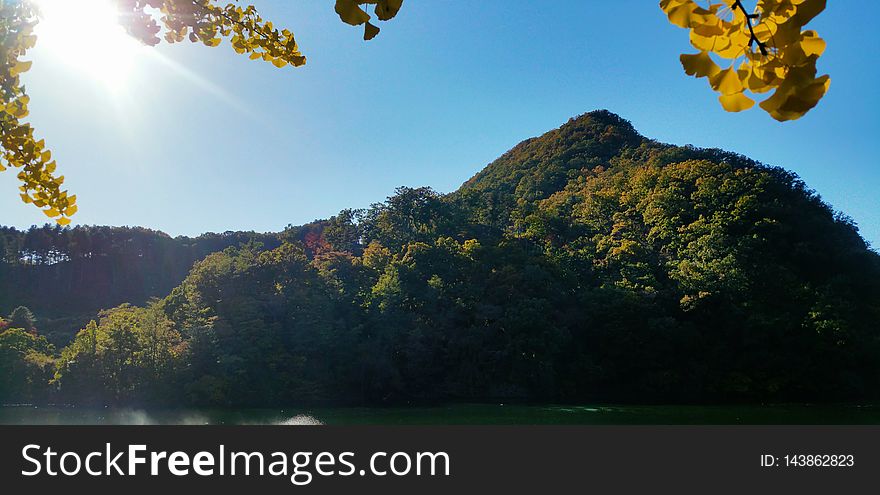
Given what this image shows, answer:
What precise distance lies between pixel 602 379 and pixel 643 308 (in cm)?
302

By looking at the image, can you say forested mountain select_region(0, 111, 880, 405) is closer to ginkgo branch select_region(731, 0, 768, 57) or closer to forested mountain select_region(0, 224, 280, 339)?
forested mountain select_region(0, 224, 280, 339)

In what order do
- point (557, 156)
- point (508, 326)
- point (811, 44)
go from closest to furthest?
point (811, 44), point (508, 326), point (557, 156)

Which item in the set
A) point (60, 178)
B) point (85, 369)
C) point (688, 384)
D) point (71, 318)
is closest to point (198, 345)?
point (85, 369)

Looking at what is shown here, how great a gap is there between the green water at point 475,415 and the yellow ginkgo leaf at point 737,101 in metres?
15.3

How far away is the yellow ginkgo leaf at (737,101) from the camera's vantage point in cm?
47

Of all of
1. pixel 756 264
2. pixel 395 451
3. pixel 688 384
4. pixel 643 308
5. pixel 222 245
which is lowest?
pixel 688 384

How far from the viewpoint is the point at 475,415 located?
1688cm

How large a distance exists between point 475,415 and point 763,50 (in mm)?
17187

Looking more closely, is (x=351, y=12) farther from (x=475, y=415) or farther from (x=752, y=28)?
(x=475, y=415)

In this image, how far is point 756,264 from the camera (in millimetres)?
22438

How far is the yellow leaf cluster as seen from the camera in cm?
43

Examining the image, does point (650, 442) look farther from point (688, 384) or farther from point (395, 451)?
point (688, 384)

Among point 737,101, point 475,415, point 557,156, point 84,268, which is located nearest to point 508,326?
point 475,415

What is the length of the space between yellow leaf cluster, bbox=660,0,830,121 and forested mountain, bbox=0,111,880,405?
65.1 ft
